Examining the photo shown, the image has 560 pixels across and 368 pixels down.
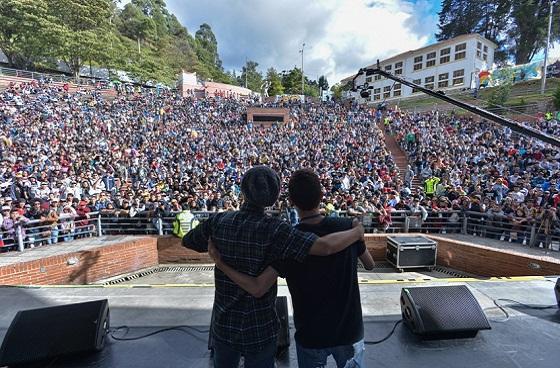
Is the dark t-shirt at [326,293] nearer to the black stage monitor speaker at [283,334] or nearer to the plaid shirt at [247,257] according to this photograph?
the plaid shirt at [247,257]

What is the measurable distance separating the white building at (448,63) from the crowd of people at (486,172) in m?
20.1

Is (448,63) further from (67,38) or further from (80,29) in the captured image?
(80,29)

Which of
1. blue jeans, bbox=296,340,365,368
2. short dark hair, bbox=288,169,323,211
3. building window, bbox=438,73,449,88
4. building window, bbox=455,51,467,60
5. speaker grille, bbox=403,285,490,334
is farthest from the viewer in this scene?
building window, bbox=438,73,449,88

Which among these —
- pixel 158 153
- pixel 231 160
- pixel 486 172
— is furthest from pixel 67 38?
pixel 486 172

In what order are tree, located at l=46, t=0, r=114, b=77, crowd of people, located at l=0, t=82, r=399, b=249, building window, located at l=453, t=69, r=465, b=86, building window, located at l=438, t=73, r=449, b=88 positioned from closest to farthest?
crowd of people, located at l=0, t=82, r=399, b=249, tree, located at l=46, t=0, r=114, b=77, building window, located at l=453, t=69, r=465, b=86, building window, located at l=438, t=73, r=449, b=88

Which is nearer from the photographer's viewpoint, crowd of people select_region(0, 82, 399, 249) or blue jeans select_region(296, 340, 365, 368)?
blue jeans select_region(296, 340, 365, 368)

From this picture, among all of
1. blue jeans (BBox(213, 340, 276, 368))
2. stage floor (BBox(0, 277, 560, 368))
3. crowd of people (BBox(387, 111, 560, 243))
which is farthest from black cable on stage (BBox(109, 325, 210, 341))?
crowd of people (BBox(387, 111, 560, 243))

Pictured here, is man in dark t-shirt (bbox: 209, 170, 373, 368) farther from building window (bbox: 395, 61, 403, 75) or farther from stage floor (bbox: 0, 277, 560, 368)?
building window (bbox: 395, 61, 403, 75)

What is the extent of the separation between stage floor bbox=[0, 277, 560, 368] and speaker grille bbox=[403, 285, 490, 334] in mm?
172

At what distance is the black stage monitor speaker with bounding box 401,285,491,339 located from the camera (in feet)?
10.6

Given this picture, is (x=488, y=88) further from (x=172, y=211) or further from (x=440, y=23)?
(x=172, y=211)

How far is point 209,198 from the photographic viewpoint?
9.79 m

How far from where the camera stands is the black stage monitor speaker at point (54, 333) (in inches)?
113

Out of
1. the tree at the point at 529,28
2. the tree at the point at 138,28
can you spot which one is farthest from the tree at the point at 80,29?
the tree at the point at 529,28
